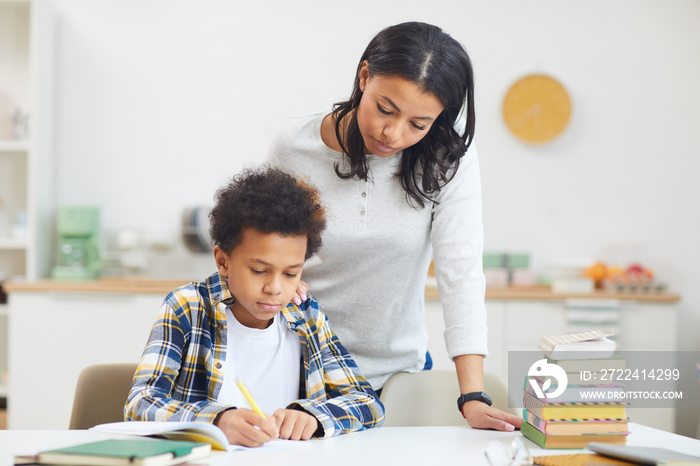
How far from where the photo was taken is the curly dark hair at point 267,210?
1.26m

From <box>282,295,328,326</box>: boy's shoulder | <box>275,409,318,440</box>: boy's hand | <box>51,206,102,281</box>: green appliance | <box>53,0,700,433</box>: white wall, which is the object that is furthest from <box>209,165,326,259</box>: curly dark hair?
<box>53,0,700,433</box>: white wall

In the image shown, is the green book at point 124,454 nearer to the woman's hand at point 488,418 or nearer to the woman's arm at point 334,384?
the woman's arm at point 334,384

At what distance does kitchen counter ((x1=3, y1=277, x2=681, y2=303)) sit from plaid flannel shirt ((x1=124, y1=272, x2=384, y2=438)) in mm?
1633

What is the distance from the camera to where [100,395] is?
57.0 inches

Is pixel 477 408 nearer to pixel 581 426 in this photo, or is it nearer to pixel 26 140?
pixel 581 426

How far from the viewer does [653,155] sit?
11.3 ft

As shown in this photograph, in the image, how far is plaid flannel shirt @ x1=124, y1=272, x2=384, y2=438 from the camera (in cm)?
112

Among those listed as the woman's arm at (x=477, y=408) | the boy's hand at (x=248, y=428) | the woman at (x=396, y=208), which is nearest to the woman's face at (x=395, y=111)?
the woman at (x=396, y=208)

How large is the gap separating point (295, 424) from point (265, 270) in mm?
285

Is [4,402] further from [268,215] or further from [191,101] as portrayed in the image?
[268,215]

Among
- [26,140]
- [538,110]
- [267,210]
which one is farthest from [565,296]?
[26,140]

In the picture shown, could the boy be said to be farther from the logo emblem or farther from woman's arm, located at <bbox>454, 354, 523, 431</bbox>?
the logo emblem

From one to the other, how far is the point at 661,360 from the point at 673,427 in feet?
0.97

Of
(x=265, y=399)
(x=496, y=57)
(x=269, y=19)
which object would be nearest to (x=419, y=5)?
(x=496, y=57)
